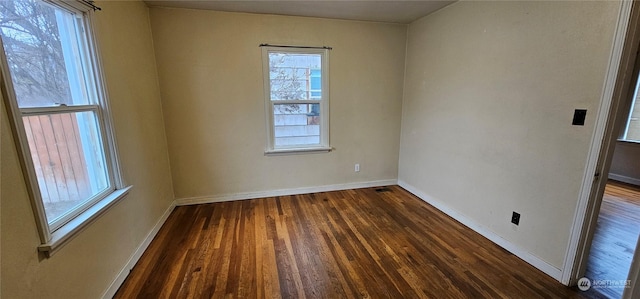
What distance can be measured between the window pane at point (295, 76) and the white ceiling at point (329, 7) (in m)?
0.52

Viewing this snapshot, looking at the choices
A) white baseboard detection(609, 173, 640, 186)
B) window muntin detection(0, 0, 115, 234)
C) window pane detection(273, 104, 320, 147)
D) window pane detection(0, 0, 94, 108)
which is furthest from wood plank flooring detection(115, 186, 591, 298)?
white baseboard detection(609, 173, 640, 186)

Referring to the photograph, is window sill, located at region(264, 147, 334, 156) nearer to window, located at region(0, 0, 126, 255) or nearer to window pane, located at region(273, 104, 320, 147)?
window pane, located at region(273, 104, 320, 147)

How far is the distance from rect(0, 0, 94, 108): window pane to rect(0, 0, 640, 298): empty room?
1 centimetres

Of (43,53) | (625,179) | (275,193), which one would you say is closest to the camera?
(43,53)

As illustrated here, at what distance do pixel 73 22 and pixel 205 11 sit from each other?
58.4 inches

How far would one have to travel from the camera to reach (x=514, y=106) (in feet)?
7.18

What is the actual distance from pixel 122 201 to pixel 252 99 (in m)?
1.78

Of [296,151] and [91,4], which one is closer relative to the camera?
[91,4]

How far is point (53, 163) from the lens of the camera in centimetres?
146

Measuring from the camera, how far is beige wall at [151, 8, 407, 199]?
3000 mm

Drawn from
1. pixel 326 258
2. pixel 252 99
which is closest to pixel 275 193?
pixel 252 99

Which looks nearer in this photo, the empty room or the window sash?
the window sash

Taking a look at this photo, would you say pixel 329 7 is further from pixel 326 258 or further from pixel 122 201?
pixel 122 201

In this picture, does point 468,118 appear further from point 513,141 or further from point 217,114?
point 217,114
